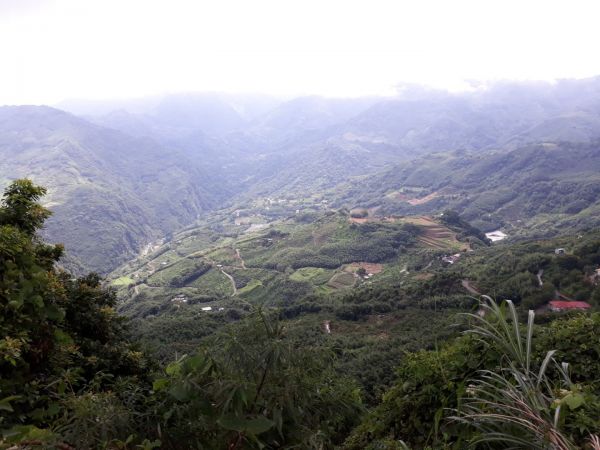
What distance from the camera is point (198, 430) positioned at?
137 inches

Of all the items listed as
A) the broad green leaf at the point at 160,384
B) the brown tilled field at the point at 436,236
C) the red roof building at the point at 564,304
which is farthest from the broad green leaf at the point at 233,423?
the brown tilled field at the point at 436,236

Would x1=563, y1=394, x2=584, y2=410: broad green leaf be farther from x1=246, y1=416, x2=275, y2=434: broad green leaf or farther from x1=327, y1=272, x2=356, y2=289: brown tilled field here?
Result: x1=327, y1=272, x2=356, y2=289: brown tilled field

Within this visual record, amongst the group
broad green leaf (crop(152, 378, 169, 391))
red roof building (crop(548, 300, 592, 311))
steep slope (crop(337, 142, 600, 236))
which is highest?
broad green leaf (crop(152, 378, 169, 391))

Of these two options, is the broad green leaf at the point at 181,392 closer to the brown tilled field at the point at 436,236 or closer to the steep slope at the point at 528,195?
the brown tilled field at the point at 436,236

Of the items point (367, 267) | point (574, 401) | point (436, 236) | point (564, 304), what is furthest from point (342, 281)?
point (574, 401)

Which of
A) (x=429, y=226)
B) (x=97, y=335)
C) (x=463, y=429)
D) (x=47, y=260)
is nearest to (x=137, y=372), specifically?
(x=97, y=335)

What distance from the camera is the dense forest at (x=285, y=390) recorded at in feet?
9.82

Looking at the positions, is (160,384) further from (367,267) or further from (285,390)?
(367,267)

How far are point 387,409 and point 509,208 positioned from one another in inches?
6527

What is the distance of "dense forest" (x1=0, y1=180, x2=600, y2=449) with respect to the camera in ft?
9.82

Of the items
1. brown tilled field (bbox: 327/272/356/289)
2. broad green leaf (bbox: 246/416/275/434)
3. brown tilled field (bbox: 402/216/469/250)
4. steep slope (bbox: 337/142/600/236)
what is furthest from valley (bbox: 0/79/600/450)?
steep slope (bbox: 337/142/600/236)

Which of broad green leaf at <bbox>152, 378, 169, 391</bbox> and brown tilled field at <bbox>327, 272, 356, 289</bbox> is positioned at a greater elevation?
broad green leaf at <bbox>152, 378, 169, 391</bbox>

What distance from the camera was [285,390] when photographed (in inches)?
129

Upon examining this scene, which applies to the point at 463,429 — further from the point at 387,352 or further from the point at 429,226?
the point at 429,226
